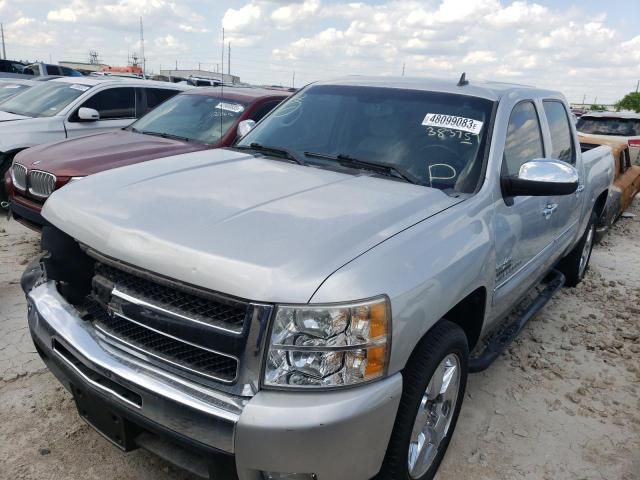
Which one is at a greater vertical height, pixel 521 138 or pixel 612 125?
pixel 521 138

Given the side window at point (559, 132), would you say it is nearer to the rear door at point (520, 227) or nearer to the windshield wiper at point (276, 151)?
the rear door at point (520, 227)

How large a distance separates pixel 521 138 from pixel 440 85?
594 mm

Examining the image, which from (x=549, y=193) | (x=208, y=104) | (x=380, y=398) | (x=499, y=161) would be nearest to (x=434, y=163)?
(x=499, y=161)

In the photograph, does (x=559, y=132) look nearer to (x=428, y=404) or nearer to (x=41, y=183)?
(x=428, y=404)

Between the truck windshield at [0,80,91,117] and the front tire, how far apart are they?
6.20 meters

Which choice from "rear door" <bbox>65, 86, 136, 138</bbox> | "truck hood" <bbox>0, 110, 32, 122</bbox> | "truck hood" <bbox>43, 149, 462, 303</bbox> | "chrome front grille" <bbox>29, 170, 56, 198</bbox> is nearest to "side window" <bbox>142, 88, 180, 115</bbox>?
"rear door" <bbox>65, 86, 136, 138</bbox>

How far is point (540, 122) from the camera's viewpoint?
11.8 ft

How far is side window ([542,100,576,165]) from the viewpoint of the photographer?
380cm

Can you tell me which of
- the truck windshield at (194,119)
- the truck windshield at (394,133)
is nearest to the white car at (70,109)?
the truck windshield at (194,119)

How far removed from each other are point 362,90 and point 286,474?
7.96 feet

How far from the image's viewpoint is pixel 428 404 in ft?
7.70

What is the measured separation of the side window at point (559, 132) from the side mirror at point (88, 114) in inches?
210

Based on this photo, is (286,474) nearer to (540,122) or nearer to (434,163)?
(434,163)

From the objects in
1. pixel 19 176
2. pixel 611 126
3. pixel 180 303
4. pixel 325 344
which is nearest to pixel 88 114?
pixel 19 176
